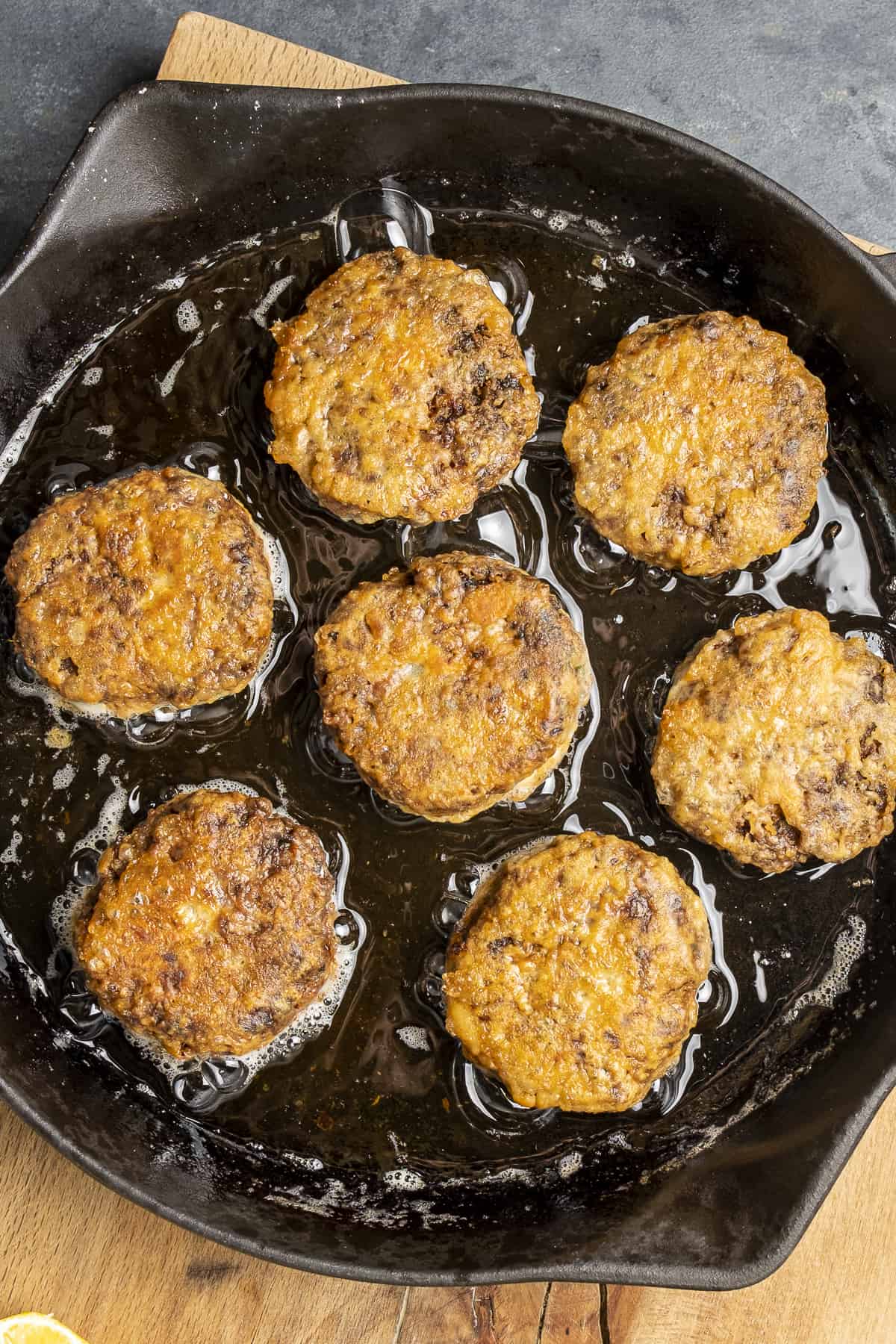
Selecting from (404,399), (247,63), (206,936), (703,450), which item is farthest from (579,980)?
(247,63)

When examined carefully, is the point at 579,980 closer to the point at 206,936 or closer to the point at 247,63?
the point at 206,936

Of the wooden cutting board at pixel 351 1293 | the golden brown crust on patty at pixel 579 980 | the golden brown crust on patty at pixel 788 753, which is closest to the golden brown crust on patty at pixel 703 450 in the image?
the golden brown crust on patty at pixel 788 753

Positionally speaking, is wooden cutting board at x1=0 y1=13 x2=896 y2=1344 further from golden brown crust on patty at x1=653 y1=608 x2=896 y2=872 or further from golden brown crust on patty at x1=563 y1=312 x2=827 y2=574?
golden brown crust on patty at x1=563 y1=312 x2=827 y2=574

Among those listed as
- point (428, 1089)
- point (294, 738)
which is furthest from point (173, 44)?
point (428, 1089)

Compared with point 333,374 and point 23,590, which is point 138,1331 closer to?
point 23,590

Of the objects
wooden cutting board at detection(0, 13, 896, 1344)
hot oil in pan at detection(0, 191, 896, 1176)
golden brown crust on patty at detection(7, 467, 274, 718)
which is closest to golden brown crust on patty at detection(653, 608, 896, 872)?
hot oil in pan at detection(0, 191, 896, 1176)
